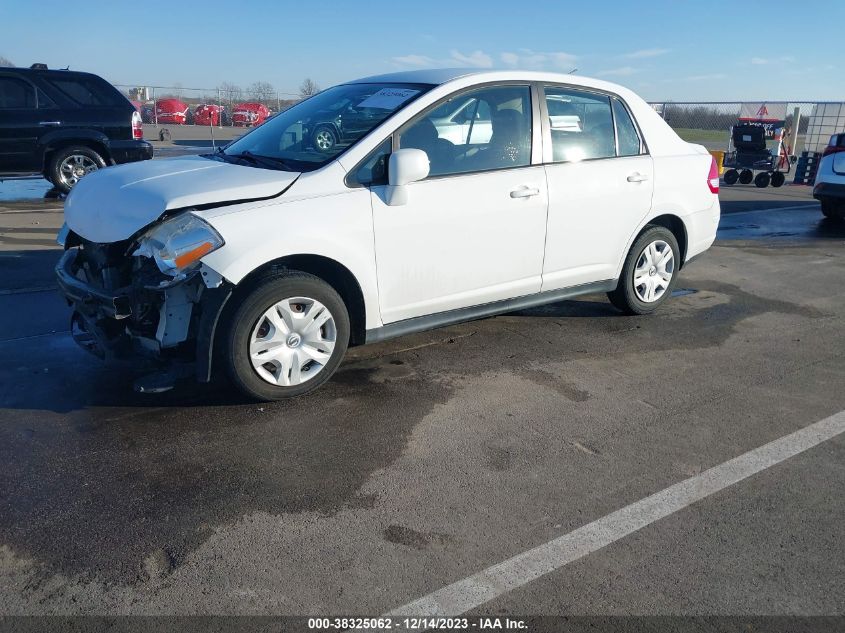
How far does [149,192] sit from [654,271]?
394 cm

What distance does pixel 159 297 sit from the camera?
378 centimetres

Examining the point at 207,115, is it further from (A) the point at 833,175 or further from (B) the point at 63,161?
(A) the point at 833,175

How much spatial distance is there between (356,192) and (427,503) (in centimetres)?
183

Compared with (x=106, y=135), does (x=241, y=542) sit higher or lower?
lower

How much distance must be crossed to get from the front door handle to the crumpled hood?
4.77 ft

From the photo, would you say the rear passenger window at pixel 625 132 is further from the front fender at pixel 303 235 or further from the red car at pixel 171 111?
the red car at pixel 171 111

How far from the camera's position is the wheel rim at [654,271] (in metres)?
5.76

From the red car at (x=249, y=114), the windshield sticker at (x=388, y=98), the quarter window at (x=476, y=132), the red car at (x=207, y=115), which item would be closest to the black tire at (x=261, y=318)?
the quarter window at (x=476, y=132)

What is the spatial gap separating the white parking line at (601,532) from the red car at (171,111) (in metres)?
36.0

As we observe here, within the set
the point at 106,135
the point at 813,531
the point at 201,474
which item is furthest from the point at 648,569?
the point at 106,135

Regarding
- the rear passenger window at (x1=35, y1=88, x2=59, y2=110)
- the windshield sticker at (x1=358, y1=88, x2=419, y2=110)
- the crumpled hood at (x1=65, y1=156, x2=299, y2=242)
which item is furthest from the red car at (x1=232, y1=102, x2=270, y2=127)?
the crumpled hood at (x1=65, y1=156, x2=299, y2=242)

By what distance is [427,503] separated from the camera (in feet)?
10.3

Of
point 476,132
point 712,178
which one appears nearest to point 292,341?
point 476,132

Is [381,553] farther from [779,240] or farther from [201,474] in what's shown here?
[779,240]
